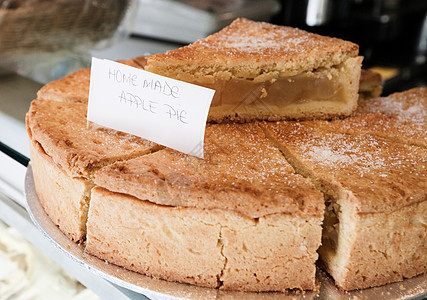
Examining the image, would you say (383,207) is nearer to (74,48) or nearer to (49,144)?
(49,144)

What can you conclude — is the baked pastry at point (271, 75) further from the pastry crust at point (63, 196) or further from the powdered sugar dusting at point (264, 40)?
the pastry crust at point (63, 196)

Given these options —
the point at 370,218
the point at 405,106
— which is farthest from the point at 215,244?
the point at 405,106

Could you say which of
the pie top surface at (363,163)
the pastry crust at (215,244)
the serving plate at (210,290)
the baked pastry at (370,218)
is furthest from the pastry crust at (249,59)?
the serving plate at (210,290)

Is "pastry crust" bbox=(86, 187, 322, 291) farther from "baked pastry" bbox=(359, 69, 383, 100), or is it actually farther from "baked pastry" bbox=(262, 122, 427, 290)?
"baked pastry" bbox=(359, 69, 383, 100)

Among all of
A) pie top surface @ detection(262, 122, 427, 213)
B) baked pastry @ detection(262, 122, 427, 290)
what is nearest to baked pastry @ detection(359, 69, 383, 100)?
pie top surface @ detection(262, 122, 427, 213)

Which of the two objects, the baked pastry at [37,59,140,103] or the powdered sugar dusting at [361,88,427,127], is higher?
the powdered sugar dusting at [361,88,427,127]

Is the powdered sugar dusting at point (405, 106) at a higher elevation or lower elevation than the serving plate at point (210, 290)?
higher

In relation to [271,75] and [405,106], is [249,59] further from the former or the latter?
[405,106]
